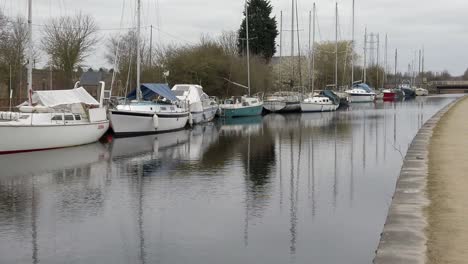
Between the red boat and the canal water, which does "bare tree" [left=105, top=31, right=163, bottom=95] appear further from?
the red boat

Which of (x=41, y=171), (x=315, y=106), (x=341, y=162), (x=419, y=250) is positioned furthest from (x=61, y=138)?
(x=315, y=106)

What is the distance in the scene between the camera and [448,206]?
11664 mm

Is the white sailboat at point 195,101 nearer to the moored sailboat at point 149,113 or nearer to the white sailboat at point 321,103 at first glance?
the moored sailboat at point 149,113

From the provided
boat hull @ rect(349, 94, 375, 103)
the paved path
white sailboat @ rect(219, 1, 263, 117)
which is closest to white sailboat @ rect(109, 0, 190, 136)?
white sailboat @ rect(219, 1, 263, 117)

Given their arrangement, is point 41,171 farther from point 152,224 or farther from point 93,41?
point 93,41

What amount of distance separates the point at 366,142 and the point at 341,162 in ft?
27.4

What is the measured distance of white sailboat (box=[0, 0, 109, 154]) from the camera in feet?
75.7

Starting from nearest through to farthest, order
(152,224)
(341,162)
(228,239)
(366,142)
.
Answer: (228,239) → (152,224) → (341,162) → (366,142)

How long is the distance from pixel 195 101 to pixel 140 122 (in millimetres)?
10304

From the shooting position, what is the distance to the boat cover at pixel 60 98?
85.8 feet

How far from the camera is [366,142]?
95.0 ft

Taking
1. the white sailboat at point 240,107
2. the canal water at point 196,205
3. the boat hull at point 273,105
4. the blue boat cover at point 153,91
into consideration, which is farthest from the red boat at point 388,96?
the canal water at point 196,205

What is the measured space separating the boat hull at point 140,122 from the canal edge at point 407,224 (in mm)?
18251

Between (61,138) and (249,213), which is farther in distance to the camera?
(61,138)
